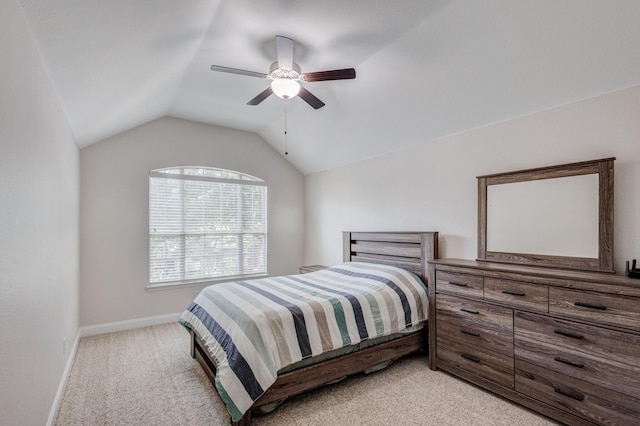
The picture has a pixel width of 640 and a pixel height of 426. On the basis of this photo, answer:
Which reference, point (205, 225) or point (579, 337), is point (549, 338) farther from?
point (205, 225)

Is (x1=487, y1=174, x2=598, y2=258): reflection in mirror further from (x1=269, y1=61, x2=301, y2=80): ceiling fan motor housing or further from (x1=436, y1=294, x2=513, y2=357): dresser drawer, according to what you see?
(x1=269, y1=61, x2=301, y2=80): ceiling fan motor housing

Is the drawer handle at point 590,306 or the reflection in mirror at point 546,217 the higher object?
the reflection in mirror at point 546,217

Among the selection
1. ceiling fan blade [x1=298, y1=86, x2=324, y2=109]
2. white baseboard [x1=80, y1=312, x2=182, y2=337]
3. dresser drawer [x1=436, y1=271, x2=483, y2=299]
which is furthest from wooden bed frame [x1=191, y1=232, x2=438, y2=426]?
ceiling fan blade [x1=298, y1=86, x2=324, y2=109]

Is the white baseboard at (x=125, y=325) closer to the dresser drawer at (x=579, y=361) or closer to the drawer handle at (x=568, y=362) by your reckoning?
the dresser drawer at (x=579, y=361)

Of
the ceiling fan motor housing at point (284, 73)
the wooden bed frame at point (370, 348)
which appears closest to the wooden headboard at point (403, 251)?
the wooden bed frame at point (370, 348)

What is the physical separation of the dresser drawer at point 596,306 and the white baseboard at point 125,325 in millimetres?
4442

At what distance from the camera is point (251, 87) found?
3527mm

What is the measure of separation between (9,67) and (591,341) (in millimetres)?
3480

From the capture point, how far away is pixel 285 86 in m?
2.57

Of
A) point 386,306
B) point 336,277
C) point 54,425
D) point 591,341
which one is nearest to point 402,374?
point 386,306

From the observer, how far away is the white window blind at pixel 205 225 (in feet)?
14.5

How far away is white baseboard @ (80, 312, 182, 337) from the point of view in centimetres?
387

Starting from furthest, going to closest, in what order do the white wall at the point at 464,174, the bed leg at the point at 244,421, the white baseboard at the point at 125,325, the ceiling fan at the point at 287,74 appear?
the white baseboard at the point at 125,325 → the ceiling fan at the point at 287,74 → the white wall at the point at 464,174 → the bed leg at the point at 244,421

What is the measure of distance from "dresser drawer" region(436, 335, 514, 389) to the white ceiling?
6.77 ft
